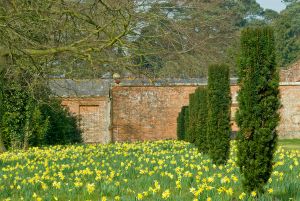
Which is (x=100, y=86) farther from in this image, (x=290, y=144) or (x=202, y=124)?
(x=202, y=124)

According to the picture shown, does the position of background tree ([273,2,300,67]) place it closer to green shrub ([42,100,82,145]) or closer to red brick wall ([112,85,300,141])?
red brick wall ([112,85,300,141])

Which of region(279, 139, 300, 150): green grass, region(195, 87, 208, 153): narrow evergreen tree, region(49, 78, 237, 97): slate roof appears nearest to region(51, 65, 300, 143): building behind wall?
region(49, 78, 237, 97): slate roof

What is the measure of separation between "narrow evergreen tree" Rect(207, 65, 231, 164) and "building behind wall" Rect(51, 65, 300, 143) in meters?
19.3

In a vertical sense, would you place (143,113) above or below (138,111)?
below

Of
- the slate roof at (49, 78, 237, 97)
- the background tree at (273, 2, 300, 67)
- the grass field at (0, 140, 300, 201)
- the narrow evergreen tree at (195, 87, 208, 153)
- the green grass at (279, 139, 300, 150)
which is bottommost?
the green grass at (279, 139, 300, 150)

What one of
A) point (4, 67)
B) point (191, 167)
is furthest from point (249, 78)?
point (4, 67)

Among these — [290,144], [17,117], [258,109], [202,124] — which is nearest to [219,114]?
[202,124]

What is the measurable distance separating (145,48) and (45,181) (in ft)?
37.5

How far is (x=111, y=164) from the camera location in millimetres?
12938

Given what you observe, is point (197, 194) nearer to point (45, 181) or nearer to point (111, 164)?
point (45, 181)

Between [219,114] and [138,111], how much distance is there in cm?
1995

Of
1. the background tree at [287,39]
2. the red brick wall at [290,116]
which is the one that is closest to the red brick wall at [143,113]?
the red brick wall at [290,116]

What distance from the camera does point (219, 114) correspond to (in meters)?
12.8

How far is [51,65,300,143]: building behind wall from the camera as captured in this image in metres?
32.6
